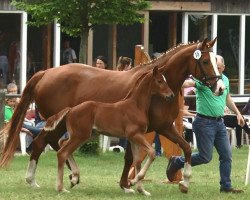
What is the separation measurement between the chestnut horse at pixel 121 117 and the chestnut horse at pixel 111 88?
0.23 m

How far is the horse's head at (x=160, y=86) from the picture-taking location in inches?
515

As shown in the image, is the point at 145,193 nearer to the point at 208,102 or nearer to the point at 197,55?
the point at 208,102

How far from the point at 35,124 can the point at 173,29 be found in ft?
27.0

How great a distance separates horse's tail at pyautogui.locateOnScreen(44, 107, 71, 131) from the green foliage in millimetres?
6849

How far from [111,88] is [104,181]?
2.08 meters

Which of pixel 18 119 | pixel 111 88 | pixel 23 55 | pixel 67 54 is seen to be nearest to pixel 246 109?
pixel 67 54

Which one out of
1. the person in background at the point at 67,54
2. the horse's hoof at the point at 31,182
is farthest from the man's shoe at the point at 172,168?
the person in background at the point at 67,54

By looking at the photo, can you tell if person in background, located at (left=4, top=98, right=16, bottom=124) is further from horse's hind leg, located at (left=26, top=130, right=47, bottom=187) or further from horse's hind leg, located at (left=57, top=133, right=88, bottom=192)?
horse's hind leg, located at (left=57, top=133, right=88, bottom=192)

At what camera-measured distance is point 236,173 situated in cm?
1770

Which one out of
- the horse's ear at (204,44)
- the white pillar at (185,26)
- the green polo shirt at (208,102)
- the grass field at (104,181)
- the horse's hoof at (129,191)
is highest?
the white pillar at (185,26)

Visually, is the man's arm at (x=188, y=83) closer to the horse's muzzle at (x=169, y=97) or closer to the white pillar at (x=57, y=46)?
the horse's muzzle at (x=169, y=97)

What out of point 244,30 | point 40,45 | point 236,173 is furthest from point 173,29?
point 236,173

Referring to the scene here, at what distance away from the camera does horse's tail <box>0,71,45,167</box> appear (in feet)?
46.9

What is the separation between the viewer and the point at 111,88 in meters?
13.7
